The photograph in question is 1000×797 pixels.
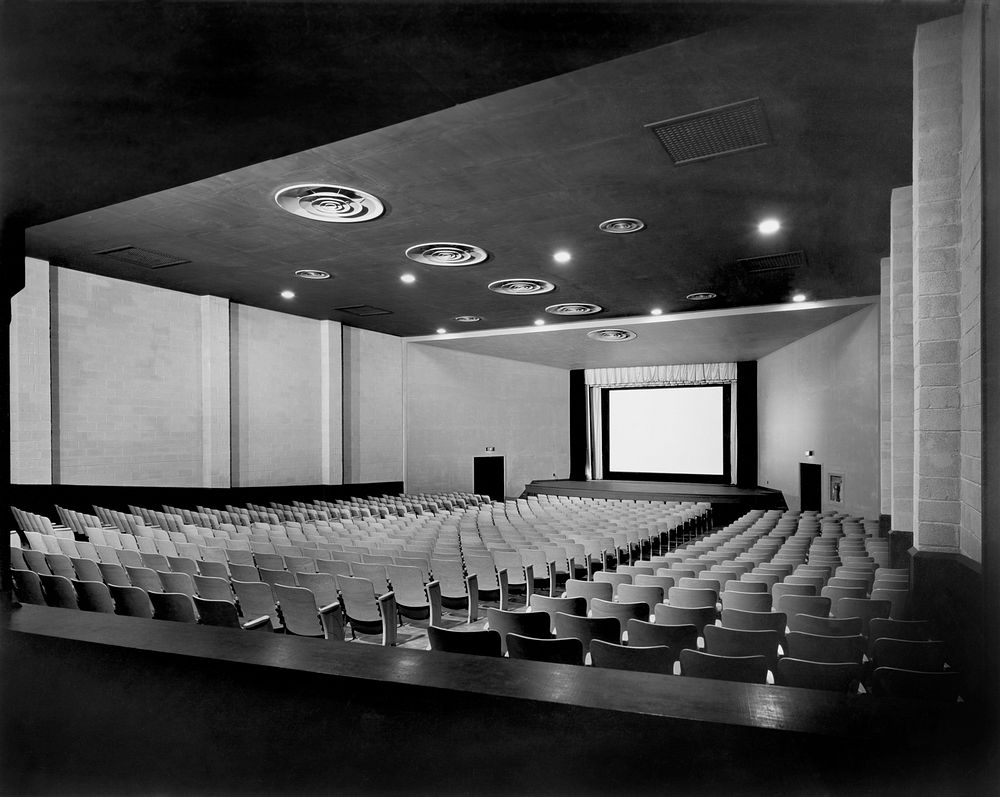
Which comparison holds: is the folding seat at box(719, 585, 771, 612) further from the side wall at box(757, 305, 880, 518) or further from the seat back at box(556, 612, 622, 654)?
the side wall at box(757, 305, 880, 518)

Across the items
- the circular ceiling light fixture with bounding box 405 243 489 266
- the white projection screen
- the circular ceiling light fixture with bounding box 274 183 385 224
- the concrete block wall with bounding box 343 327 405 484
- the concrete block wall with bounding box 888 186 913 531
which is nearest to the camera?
the concrete block wall with bounding box 888 186 913 531

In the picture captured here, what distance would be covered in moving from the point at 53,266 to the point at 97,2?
11.4 metres

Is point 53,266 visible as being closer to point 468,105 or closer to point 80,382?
point 80,382

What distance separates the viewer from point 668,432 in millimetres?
24094

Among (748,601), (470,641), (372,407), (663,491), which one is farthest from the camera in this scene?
(663,491)

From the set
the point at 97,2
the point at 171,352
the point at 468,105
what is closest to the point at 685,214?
the point at 468,105

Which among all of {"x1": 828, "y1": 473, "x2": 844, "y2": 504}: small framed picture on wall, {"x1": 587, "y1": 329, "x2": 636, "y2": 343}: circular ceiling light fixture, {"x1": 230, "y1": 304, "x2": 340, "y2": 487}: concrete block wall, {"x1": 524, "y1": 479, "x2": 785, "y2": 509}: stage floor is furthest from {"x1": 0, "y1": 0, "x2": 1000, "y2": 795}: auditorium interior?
{"x1": 524, "y1": 479, "x2": 785, "y2": 509}: stage floor

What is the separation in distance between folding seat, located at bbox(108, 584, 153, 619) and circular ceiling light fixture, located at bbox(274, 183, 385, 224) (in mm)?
5025

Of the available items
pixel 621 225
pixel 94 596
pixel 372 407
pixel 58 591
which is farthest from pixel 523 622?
pixel 372 407

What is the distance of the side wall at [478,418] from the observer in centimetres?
1972

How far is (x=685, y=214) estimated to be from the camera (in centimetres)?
842

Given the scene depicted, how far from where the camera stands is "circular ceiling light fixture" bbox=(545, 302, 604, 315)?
1463 centimetres

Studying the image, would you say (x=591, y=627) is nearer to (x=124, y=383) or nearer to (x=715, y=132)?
(x=715, y=132)

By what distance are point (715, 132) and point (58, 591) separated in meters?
6.84
